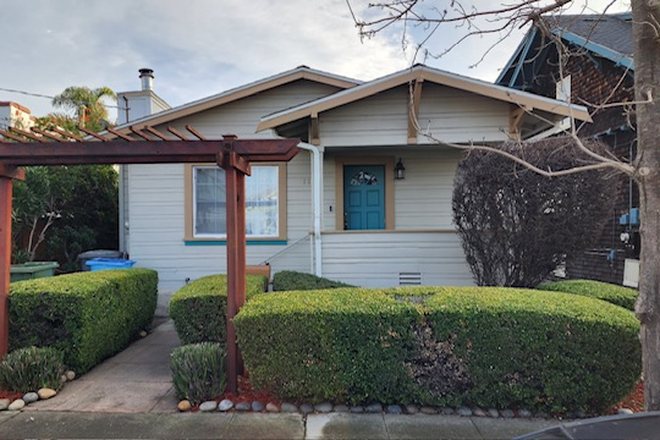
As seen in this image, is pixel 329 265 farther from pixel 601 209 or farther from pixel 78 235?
pixel 78 235

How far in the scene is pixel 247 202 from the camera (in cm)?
783

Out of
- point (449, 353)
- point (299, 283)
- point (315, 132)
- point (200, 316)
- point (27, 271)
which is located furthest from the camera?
point (27, 271)

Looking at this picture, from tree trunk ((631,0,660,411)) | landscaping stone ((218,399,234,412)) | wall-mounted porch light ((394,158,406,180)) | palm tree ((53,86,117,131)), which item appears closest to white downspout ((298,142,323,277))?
wall-mounted porch light ((394,158,406,180))

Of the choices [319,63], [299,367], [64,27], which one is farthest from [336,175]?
[64,27]

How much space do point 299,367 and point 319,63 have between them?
22.2 feet

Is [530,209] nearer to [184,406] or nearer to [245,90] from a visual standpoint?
[184,406]

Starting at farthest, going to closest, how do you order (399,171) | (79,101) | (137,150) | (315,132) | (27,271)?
(79,101) → (399,171) → (27,271) → (315,132) → (137,150)

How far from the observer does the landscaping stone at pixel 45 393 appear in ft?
12.1

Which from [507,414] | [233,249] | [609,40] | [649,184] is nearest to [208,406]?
[233,249]

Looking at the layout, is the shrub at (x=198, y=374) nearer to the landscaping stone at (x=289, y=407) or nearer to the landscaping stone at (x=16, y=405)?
the landscaping stone at (x=289, y=407)

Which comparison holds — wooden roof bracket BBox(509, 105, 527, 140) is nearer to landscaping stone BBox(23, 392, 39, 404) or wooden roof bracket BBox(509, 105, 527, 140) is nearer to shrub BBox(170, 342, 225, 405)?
shrub BBox(170, 342, 225, 405)

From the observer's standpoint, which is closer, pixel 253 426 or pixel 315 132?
pixel 253 426

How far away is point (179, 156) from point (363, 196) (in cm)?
487

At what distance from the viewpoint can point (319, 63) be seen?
8273 millimetres
